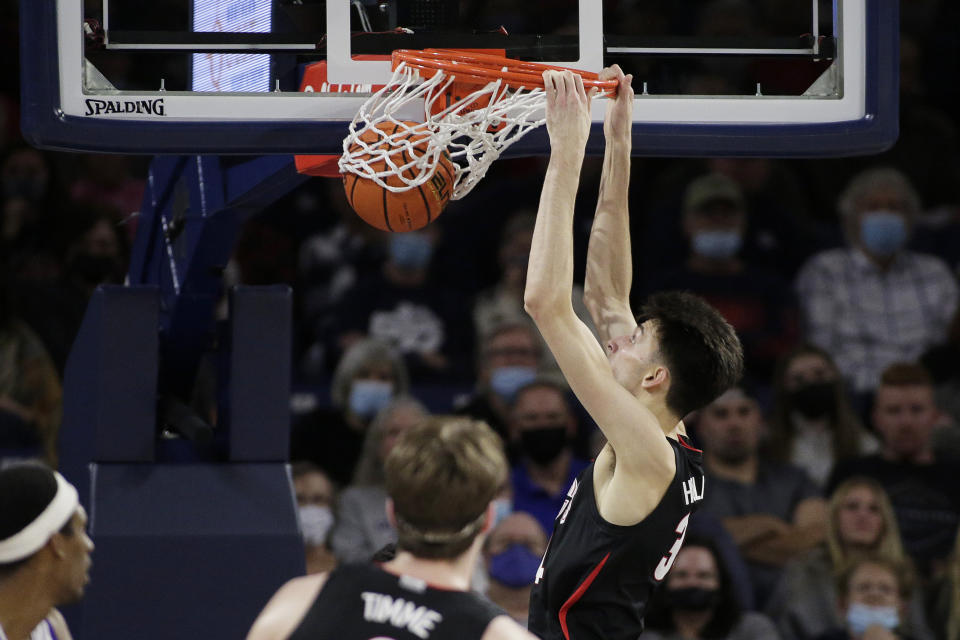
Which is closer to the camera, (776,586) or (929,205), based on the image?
(776,586)

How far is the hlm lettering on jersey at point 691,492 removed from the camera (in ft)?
11.8

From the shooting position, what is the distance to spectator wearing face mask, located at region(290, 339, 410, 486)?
6938 millimetres

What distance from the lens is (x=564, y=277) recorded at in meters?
3.38

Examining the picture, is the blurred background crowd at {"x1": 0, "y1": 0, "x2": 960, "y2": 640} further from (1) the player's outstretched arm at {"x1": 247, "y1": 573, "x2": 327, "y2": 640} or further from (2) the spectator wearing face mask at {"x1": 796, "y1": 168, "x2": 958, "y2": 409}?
(1) the player's outstretched arm at {"x1": 247, "y1": 573, "x2": 327, "y2": 640}

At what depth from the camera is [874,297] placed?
7.79 metres

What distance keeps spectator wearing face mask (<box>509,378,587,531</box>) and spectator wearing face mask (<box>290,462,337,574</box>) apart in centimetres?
86

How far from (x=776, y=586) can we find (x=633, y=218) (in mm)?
2532

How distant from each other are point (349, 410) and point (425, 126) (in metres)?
3.55

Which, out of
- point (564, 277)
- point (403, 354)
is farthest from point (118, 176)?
point (564, 277)

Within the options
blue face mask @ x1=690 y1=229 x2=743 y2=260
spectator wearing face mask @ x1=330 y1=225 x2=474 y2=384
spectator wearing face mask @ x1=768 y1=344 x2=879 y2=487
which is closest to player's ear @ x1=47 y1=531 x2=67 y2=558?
spectator wearing face mask @ x1=330 y1=225 x2=474 y2=384

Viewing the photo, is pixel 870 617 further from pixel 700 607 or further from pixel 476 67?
pixel 476 67

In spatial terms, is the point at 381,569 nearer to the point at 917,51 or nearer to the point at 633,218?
the point at 633,218

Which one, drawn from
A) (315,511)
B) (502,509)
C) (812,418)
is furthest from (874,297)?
(315,511)

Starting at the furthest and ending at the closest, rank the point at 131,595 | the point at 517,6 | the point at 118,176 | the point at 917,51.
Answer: the point at 917,51 → the point at 118,176 → the point at 517,6 → the point at 131,595
